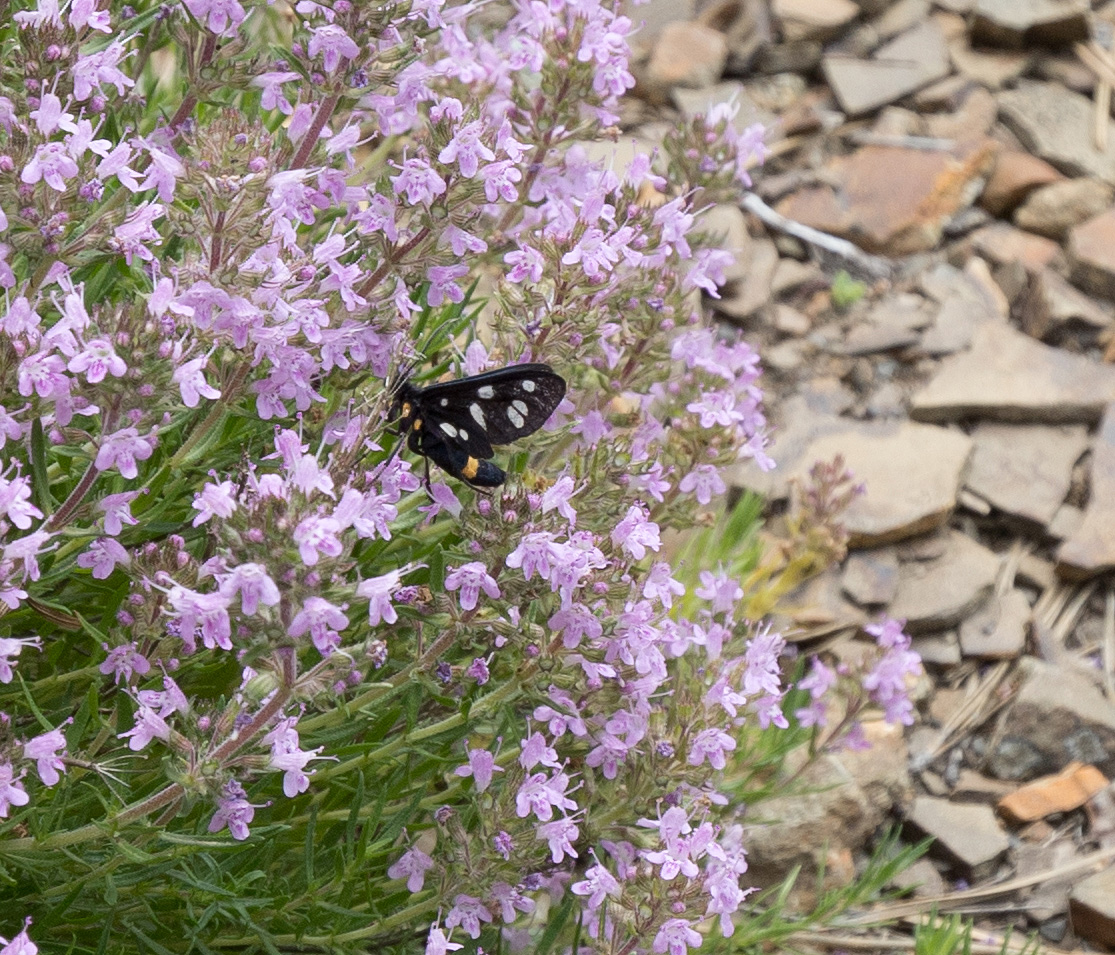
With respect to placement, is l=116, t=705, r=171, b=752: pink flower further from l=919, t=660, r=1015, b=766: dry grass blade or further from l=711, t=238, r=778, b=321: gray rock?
l=711, t=238, r=778, b=321: gray rock

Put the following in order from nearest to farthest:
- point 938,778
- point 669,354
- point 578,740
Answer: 1. point 578,740
2. point 669,354
3. point 938,778

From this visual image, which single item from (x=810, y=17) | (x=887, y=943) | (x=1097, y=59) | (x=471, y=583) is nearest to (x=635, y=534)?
(x=471, y=583)

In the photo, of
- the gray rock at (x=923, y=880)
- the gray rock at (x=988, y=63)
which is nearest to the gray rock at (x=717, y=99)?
the gray rock at (x=988, y=63)

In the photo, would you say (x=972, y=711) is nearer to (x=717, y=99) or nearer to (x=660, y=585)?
(x=660, y=585)

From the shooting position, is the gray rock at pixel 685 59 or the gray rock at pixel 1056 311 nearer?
the gray rock at pixel 1056 311

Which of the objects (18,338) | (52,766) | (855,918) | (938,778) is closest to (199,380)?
(18,338)

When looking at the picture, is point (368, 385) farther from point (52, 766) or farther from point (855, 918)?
point (855, 918)

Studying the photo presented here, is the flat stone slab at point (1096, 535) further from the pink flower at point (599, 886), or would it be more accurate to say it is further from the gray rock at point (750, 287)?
the pink flower at point (599, 886)
